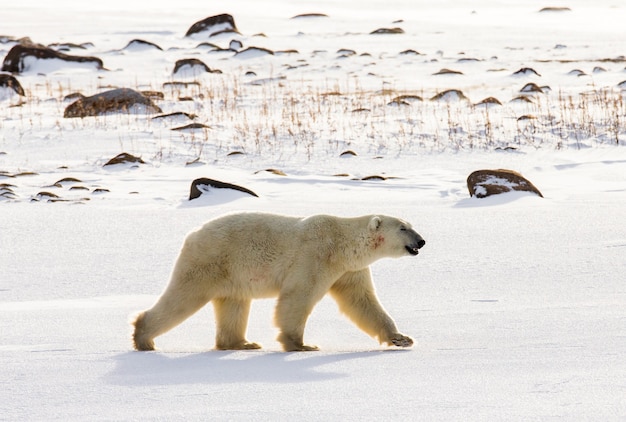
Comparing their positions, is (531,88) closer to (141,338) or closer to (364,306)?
(364,306)

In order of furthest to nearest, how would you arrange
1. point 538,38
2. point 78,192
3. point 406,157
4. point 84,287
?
point 538,38, point 406,157, point 78,192, point 84,287

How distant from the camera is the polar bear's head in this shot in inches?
200

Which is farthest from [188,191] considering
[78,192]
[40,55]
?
[40,55]

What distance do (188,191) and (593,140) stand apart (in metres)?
6.38

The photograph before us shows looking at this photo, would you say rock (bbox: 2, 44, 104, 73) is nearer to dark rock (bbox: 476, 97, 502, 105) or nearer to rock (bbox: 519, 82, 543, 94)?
rock (bbox: 519, 82, 543, 94)

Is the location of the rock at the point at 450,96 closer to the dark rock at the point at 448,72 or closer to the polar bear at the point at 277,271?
the dark rock at the point at 448,72

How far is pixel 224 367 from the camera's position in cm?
392

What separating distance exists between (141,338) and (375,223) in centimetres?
140

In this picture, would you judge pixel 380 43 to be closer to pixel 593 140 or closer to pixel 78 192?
pixel 593 140

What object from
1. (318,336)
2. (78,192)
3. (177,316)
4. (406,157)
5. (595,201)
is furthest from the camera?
(406,157)

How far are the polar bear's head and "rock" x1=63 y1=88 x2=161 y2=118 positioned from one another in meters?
11.2

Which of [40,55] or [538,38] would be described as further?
[538,38]

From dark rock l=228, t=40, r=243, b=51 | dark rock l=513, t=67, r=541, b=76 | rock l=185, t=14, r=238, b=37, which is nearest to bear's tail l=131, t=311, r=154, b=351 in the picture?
dark rock l=513, t=67, r=541, b=76

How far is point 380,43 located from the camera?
31.7 m
